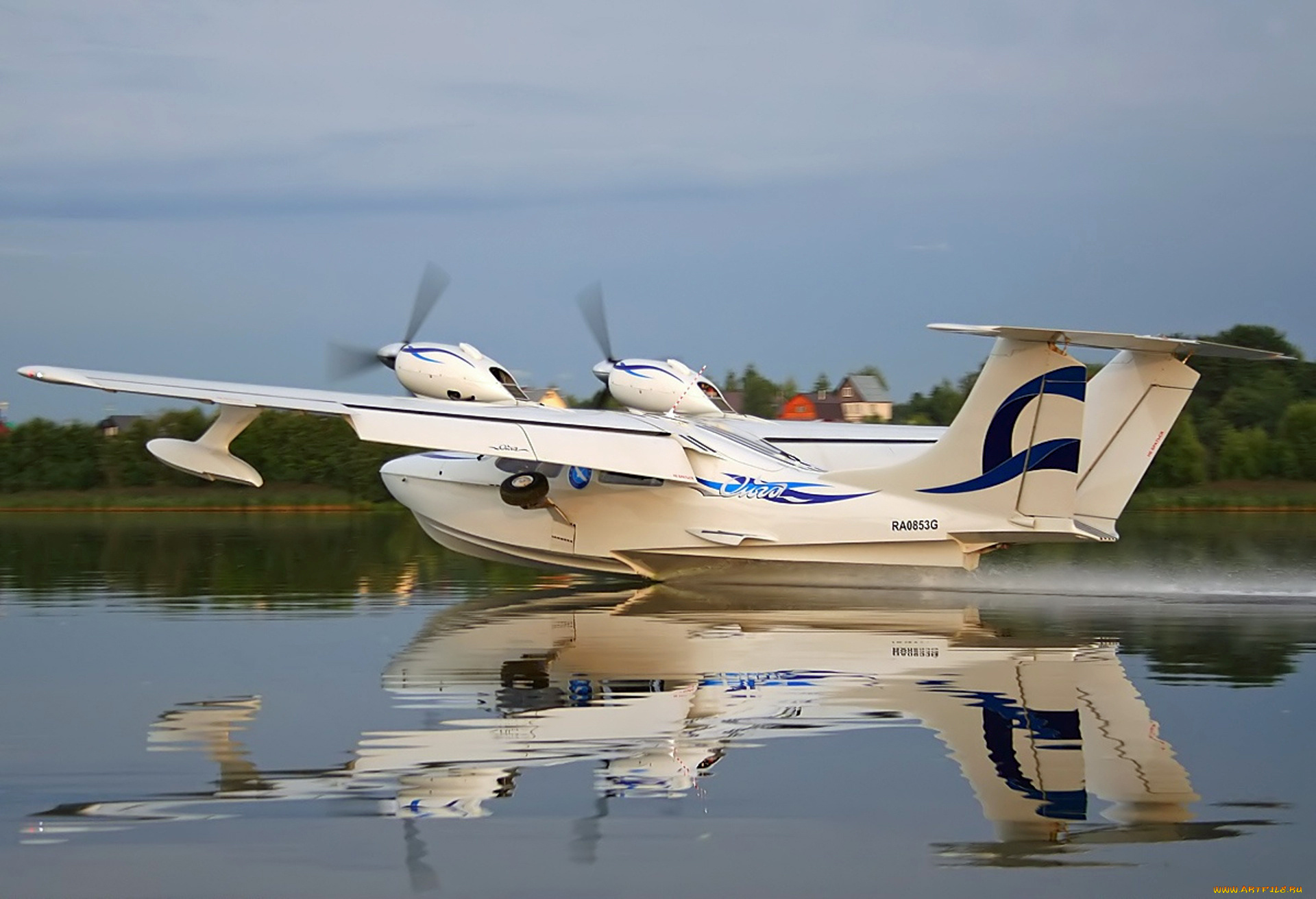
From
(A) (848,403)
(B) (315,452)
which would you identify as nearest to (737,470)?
(B) (315,452)

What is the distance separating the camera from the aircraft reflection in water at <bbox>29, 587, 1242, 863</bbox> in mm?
7457

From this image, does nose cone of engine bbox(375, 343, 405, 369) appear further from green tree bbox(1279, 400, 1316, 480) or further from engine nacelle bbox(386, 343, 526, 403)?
green tree bbox(1279, 400, 1316, 480)

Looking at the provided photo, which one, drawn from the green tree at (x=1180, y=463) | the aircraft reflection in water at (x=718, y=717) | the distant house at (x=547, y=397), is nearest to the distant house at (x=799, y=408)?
the green tree at (x=1180, y=463)

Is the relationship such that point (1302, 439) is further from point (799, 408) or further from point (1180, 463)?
point (799, 408)

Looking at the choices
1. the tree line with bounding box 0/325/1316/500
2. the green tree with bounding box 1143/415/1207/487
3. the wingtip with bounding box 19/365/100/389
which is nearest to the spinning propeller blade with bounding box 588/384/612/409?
the wingtip with bounding box 19/365/100/389

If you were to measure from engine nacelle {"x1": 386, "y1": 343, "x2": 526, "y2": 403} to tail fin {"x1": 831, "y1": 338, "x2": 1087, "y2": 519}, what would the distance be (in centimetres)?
600

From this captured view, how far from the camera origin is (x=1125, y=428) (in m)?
16.7

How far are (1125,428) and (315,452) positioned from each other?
1201 inches

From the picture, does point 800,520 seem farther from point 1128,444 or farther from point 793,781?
point 793,781

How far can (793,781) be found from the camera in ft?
26.1

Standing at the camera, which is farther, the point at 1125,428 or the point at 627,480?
the point at 627,480

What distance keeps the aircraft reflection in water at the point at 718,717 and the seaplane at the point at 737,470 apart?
1746 millimetres

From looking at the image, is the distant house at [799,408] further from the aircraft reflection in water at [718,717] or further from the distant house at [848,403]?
the aircraft reflection in water at [718,717]

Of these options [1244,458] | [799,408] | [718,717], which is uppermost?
[799,408]
